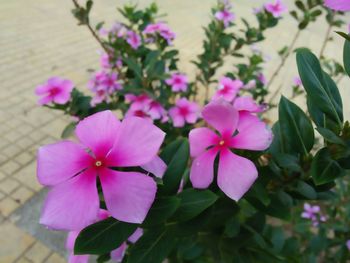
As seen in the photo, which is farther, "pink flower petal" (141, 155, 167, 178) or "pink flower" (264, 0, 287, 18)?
"pink flower" (264, 0, 287, 18)

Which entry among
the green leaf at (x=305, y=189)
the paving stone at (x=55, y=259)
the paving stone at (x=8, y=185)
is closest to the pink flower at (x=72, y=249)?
the green leaf at (x=305, y=189)

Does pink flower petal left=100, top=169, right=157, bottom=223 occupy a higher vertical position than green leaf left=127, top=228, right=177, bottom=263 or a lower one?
higher

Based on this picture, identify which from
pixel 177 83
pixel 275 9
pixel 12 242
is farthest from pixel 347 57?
pixel 12 242

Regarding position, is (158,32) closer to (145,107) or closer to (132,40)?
(132,40)

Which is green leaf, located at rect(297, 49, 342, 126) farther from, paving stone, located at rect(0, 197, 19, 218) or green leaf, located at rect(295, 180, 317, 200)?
paving stone, located at rect(0, 197, 19, 218)

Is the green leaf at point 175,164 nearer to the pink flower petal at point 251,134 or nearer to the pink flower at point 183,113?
the pink flower petal at point 251,134

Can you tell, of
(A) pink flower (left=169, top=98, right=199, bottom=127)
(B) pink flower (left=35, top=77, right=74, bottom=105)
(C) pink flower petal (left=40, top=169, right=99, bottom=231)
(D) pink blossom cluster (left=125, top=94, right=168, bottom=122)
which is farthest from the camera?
(A) pink flower (left=169, top=98, right=199, bottom=127)

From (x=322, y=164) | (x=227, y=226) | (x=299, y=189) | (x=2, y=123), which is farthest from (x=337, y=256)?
(x=2, y=123)

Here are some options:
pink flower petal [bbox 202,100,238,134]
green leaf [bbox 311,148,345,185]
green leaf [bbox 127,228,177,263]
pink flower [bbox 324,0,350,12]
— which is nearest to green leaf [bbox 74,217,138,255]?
green leaf [bbox 127,228,177,263]

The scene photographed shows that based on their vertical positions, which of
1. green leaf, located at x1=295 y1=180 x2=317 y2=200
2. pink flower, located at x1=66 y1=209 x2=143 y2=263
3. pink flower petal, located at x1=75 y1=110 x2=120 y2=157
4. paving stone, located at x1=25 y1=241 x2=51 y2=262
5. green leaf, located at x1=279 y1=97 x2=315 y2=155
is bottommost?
paving stone, located at x1=25 y1=241 x2=51 y2=262
